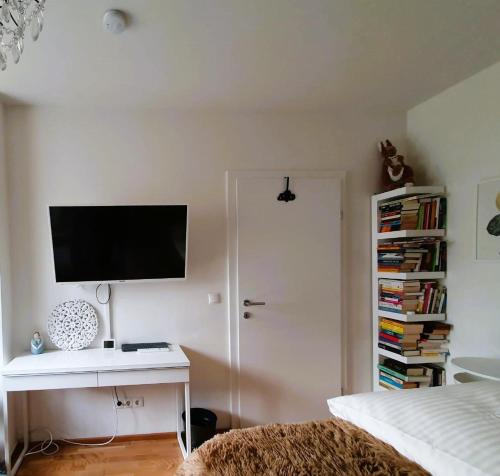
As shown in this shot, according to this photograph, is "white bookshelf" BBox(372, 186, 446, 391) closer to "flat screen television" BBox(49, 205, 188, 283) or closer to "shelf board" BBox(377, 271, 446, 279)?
"shelf board" BBox(377, 271, 446, 279)

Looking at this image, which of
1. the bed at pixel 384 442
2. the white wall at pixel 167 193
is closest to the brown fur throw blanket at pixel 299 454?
the bed at pixel 384 442

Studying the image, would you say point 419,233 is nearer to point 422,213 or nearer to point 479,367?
point 422,213

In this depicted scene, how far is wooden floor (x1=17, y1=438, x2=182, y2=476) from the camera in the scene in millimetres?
2436

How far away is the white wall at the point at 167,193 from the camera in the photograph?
8.91 ft

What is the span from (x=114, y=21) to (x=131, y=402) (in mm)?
2507

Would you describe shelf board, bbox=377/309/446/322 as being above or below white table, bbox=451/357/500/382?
above

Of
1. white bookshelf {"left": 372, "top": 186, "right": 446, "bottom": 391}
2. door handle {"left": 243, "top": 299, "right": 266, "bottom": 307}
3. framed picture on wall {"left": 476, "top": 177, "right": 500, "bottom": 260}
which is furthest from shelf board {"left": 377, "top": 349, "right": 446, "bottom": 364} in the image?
door handle {"left": 243, "top": 299, "right": 266, "bottom": 307}

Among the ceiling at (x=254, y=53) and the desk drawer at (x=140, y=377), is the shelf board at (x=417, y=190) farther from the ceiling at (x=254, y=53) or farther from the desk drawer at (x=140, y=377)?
the desk drawer at (x=140, y=377)

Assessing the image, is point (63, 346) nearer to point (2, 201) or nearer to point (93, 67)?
point (2, 201)

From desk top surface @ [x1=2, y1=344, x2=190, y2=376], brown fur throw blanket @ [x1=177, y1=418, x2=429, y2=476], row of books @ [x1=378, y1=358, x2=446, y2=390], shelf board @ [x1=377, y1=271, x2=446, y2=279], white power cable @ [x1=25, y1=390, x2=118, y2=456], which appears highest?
shelf board @ [x1=377, y1=271, x2=446, y2=279]

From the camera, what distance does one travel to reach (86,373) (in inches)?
91.8

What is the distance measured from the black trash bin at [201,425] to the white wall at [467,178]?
179 centimetres

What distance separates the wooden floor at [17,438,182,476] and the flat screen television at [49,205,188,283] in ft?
4.06

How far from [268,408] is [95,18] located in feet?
9.07
